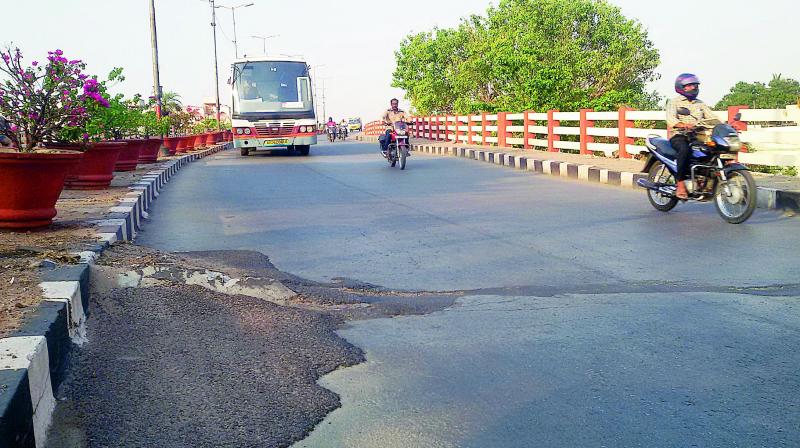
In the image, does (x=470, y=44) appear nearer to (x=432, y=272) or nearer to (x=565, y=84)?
(x=565, y=84)

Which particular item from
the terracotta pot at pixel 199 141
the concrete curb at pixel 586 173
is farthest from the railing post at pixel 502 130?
the terracotta pot at pixel 199 141

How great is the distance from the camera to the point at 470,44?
58625 mm

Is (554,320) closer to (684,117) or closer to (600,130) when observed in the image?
(684,117)

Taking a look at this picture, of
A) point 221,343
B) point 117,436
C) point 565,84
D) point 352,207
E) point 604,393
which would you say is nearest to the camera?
point 117,436

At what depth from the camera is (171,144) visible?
26.5 metres

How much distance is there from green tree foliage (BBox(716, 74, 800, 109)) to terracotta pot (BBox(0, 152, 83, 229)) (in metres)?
109

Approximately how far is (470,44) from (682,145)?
5092cm

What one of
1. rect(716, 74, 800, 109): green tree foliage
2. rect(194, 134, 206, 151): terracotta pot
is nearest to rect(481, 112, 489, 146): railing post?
rect(194, 134, 206, 151): terracotta pot

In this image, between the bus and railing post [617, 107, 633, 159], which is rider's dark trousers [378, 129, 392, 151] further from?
the bus

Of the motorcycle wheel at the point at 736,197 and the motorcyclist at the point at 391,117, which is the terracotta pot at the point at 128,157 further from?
the motorcycle wheel at the point at 736,197

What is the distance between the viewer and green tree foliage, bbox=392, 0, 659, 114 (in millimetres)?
50594

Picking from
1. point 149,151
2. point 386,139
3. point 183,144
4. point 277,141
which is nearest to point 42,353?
point 386,139

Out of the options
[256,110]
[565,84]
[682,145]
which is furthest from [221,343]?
[565,84]

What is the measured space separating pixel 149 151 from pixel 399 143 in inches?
240
